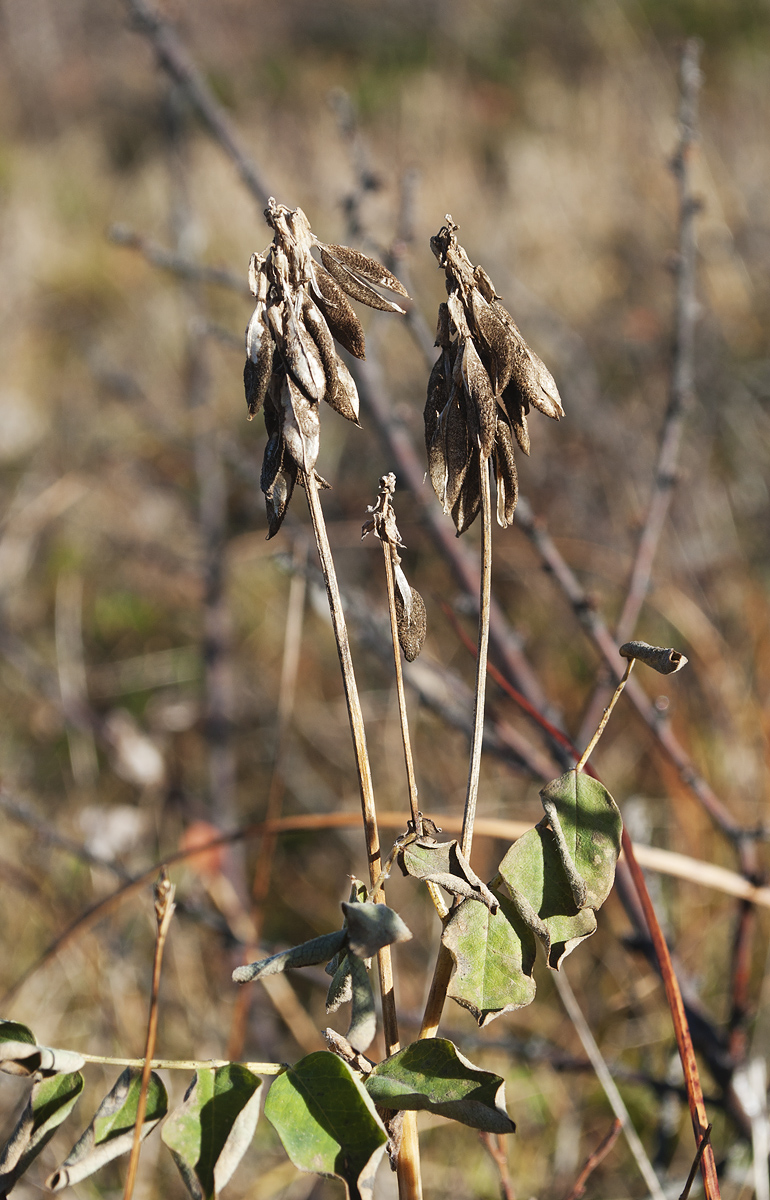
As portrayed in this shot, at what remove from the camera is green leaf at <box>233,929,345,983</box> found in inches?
14.0

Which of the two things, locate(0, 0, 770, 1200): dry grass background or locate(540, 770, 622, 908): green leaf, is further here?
locate(0, 0, 770, 1200): dry grass background

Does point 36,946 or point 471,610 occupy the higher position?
point 471,610

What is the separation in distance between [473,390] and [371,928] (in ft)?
0.74

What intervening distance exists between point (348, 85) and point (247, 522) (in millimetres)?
6642

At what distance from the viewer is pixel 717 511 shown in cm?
206

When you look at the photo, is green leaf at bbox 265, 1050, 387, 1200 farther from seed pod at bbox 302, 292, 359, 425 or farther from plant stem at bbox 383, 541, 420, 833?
seed pod at bbox 302, 292, 359, 425

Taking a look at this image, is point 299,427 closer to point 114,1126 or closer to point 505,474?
point 505,474

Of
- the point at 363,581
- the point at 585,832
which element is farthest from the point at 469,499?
the point at 363,581

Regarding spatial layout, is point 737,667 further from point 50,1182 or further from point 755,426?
point 50,1182

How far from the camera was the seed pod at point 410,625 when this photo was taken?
41 centimetres

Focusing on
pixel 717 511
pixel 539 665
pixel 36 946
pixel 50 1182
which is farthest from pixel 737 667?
pixel 50 1182

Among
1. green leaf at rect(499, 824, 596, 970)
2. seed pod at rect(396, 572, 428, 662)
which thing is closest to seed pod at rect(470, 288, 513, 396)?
seed pod at rect(396, 572, 428, 662)

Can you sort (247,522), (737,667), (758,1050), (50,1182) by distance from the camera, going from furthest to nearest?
(247,522) < (737,667) < (758,1050) < (50,1182)

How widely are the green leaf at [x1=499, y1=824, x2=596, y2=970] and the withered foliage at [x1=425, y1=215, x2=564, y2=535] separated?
0.50 feet
